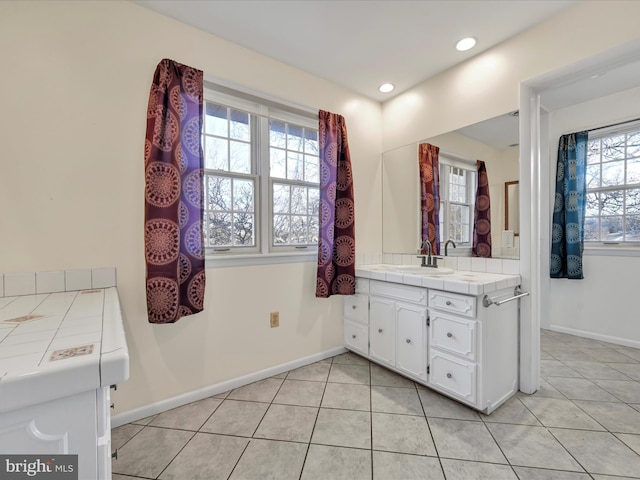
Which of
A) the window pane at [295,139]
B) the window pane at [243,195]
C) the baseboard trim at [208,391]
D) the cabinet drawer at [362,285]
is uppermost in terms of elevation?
the window pane at [295,139]

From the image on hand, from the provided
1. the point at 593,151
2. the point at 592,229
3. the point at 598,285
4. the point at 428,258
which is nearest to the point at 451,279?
the point at 428,258

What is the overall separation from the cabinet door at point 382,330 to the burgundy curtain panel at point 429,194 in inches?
27.6

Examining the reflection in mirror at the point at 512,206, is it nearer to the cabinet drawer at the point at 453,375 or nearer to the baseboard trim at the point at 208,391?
the cabinet drawer at the point at 453,375

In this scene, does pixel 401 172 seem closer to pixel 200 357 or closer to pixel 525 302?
→ pixel 525 302

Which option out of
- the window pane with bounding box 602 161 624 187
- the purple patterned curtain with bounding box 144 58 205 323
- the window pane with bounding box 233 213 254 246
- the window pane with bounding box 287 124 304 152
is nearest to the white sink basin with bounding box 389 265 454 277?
the window pane with bounding box 233 213 254 246

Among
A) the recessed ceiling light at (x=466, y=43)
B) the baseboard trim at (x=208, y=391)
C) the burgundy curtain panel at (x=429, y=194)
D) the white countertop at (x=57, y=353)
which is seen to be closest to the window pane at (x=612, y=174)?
the burgundy curtain panel at (x=429, y=194)

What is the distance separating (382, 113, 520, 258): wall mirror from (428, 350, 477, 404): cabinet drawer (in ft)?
2.94

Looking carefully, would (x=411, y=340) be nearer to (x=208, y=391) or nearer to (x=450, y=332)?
(x=450, y=332)

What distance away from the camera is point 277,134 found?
2.43m

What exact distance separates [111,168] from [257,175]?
0.96 metres

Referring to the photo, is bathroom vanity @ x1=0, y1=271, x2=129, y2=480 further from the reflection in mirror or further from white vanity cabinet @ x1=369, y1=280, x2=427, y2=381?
the reflection in mirror

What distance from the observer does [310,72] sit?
2.45 meters

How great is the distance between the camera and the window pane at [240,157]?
87.0 inches

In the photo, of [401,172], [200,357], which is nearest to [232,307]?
[200,357]
